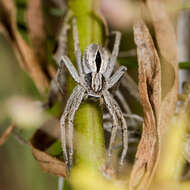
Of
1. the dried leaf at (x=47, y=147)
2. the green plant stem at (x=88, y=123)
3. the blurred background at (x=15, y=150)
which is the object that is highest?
the green plant stem at (x=88, y=123)

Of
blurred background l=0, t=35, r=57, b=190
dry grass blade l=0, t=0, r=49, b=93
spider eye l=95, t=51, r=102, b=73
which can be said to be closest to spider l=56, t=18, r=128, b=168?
spider eye l=95, t=51, r=102, b=73

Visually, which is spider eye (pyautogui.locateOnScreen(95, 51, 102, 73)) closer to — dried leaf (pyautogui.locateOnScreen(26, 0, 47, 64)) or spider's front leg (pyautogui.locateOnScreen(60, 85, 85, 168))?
spider's front leg (pyautogui.locateOnScreen(60, 85, 85, 168))

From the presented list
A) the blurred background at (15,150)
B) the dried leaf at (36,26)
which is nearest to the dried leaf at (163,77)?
the dried leaf at (36,26)

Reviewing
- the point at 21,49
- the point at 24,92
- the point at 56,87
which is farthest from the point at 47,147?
the point at 24,92

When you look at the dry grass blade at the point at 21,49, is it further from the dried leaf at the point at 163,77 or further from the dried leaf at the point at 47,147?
the dried leaf at the point at 163,77

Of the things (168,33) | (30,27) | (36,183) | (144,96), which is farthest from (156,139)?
(36,183)

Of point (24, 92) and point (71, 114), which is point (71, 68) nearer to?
point (71, 114)
